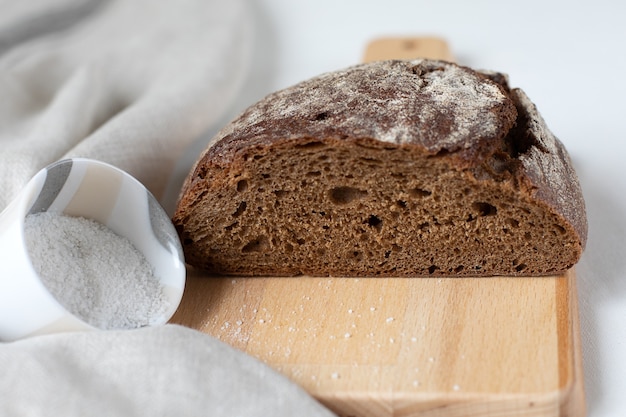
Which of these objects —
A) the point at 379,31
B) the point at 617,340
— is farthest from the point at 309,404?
the point at 379,31

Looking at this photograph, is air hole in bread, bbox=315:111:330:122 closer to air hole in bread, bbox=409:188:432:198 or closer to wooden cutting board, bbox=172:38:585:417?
air hole in bread, bbox=409:188:432:198

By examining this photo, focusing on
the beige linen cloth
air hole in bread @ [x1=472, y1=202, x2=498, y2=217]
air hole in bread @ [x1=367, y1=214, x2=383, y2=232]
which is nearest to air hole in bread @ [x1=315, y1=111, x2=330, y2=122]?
air hole in bread @ [x1=367, y1=214, x2=383, y2=232]

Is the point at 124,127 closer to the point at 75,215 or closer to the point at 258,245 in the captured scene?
the point at 75,215

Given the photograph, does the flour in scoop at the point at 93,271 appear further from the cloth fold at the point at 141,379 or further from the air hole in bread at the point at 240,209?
the air hole in bread at the point at 240,209

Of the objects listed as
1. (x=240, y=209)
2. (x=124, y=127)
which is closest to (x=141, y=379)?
(x=240, y=209)

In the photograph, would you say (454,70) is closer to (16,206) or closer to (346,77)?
(346,77)

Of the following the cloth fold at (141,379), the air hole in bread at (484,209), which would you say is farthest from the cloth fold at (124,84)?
the air hole in bread at (484,209)
